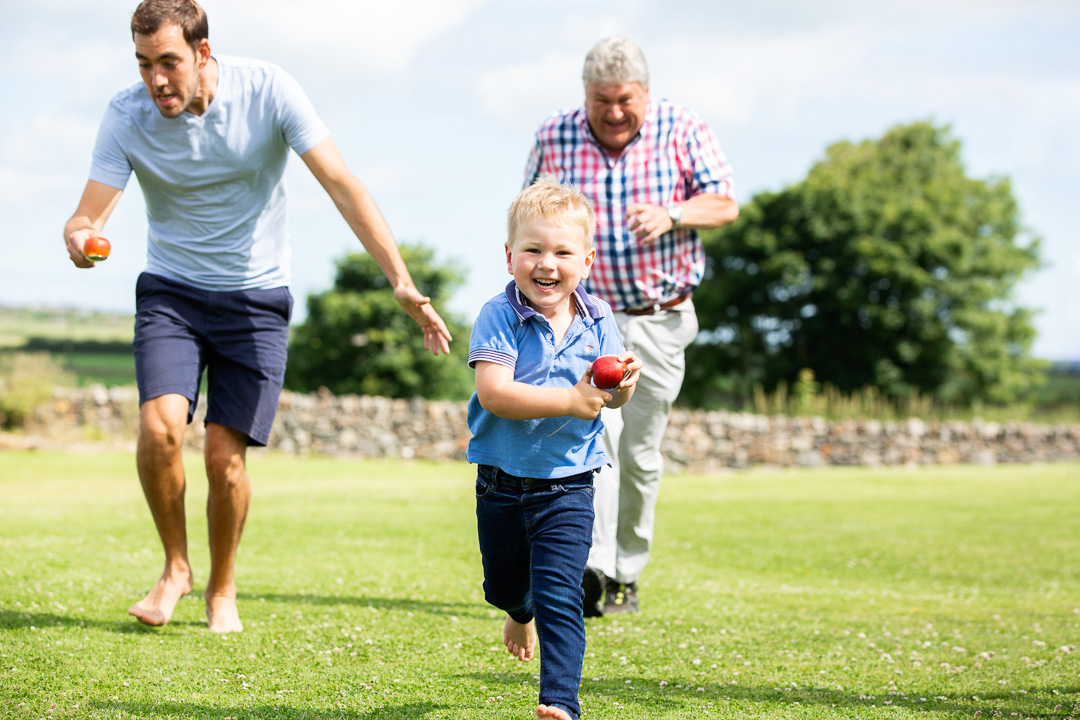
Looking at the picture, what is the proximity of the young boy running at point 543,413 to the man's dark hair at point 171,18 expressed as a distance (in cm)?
161

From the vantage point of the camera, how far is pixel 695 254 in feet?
15.4

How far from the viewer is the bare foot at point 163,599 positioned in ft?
11.8

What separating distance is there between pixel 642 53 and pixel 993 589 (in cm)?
367

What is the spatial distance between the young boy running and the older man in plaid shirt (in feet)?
5.47

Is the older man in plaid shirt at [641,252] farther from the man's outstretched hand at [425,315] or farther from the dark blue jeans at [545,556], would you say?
the dark blue jeans at [545,556]

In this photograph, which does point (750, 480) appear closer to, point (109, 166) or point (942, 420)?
point (942, 420)

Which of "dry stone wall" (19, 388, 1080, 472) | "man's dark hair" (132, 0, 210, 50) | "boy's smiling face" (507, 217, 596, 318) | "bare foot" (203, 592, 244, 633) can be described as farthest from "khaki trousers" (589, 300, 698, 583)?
"dry stone wall" (19, 388, 1080, 472)

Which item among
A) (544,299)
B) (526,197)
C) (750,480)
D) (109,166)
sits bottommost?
(750,480)

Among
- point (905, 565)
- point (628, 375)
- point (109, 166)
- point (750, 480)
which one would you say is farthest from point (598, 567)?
point (750, 480)

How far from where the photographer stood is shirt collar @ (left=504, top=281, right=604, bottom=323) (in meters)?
2.74

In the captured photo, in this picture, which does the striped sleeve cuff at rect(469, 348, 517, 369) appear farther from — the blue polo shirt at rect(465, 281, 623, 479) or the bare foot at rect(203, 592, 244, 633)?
the bare foot at rect(203, 592, 244, 633)

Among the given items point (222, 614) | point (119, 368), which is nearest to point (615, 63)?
point (222, 614)

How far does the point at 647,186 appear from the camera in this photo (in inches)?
181

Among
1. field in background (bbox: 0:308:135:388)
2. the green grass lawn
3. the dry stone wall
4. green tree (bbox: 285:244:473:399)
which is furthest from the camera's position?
field in background (bbox: 0:308:135:388)
